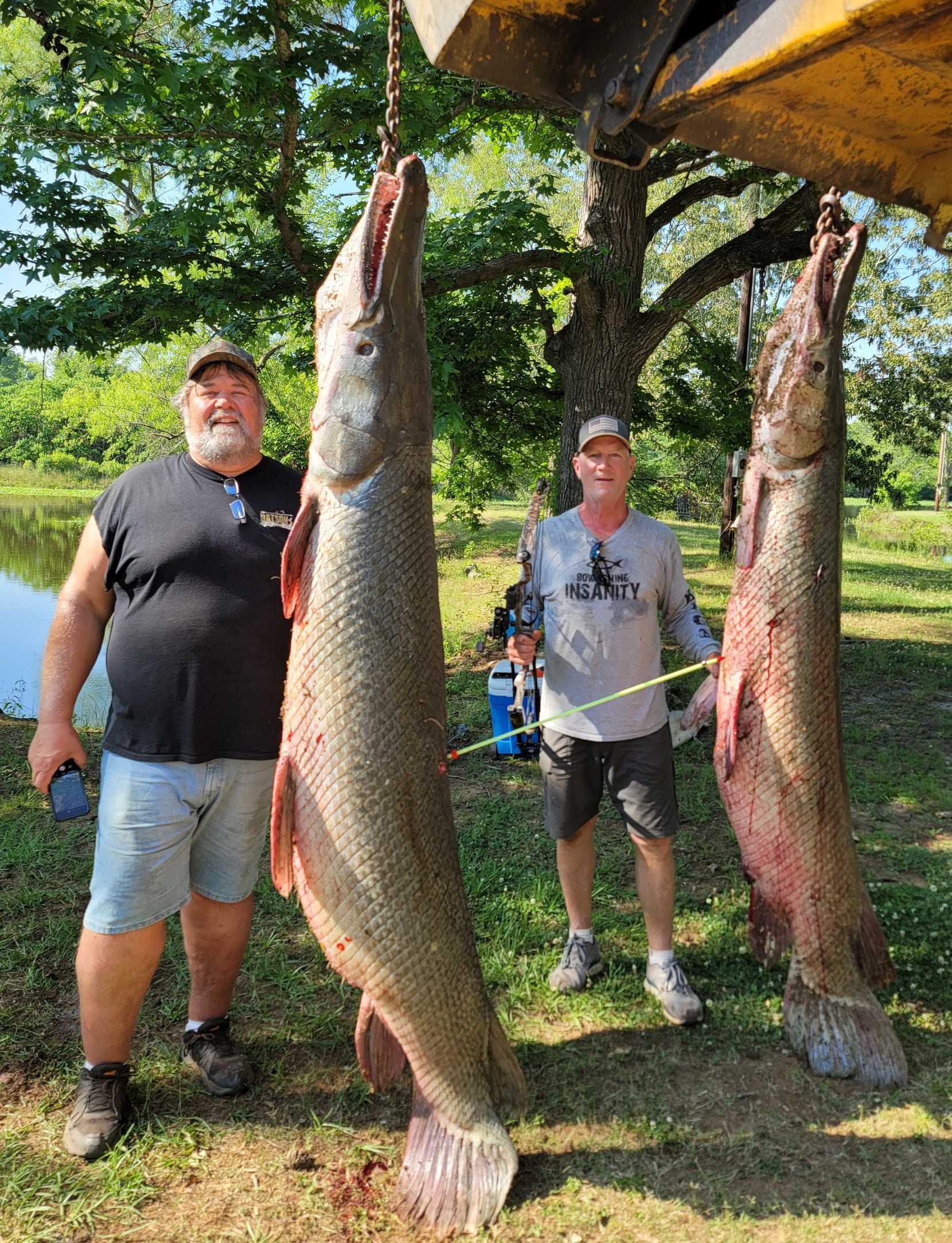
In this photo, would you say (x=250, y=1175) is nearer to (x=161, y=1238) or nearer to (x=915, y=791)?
(x=161, y=1238)

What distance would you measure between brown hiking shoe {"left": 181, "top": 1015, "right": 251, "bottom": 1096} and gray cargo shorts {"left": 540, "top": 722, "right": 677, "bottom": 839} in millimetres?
1592

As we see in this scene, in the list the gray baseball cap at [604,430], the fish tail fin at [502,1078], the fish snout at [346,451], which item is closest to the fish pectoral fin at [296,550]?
the fish snout at [346,451]

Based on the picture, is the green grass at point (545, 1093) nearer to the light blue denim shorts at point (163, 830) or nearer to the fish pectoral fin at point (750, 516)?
the light blue denim shorts at point (163, 830)

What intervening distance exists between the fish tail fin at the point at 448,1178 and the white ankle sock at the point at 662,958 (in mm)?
1419

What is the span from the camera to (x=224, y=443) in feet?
10.5

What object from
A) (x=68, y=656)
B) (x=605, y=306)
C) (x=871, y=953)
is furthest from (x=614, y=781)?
(x=605, y=306)

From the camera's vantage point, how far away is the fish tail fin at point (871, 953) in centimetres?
357

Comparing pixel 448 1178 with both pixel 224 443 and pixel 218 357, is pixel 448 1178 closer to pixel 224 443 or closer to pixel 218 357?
pixel 224 443

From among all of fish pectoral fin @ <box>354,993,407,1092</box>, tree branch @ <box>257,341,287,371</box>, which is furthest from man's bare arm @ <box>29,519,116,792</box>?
tree branch @ <box>257,341,287,371</box>

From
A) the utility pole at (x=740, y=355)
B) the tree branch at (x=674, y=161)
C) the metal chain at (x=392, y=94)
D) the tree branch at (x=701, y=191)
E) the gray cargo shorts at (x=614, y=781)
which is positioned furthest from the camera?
the utility pole at (x=740, y=355)

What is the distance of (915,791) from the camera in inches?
262

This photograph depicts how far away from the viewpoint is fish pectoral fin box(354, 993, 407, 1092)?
→ 2732 mm

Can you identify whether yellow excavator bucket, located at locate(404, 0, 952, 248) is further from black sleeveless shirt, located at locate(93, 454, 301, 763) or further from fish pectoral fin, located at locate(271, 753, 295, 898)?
fish pectoral fin, located at locate(271, 753, 295, 898)

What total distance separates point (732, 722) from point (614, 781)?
0.62 meters
